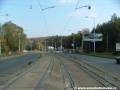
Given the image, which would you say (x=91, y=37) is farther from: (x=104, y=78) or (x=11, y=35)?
(x=104, y=78)

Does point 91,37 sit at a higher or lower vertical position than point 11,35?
lower

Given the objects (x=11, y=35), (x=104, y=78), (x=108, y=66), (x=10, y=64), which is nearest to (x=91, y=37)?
(x=11, y=35)

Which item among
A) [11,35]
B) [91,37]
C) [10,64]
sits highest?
[11,35]

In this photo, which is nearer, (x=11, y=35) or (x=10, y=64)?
(x=10, y=64)

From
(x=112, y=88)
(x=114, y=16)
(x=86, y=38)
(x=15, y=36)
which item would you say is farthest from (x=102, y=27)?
(x=112, y=88)

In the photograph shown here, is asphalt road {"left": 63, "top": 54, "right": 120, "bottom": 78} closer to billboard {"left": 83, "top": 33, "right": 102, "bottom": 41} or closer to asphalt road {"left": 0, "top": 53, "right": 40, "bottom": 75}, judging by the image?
asphalt road {"left": 0, "top": 53, "right": 40, "bottom": 75}

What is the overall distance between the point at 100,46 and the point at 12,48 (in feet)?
144

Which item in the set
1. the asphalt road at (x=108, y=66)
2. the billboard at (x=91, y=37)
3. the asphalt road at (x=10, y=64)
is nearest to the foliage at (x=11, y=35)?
the billboard at (x=91, y=37)

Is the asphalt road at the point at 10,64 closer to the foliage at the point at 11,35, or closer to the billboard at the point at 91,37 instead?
the billboard at the point at 91,37

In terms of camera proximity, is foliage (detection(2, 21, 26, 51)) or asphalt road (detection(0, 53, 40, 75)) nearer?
asphalt road (detection(0, 53, 40, 75))

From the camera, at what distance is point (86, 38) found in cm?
12156

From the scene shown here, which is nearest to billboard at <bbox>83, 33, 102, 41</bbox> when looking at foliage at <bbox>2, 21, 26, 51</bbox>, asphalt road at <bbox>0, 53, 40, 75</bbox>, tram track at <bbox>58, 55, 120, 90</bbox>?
foliage at <bbox>2, 21, 26, 51</bbox>

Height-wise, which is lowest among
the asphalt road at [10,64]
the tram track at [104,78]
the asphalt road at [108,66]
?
the asphalt road at [10,64]

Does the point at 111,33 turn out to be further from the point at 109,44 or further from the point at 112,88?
the point at 112,88
